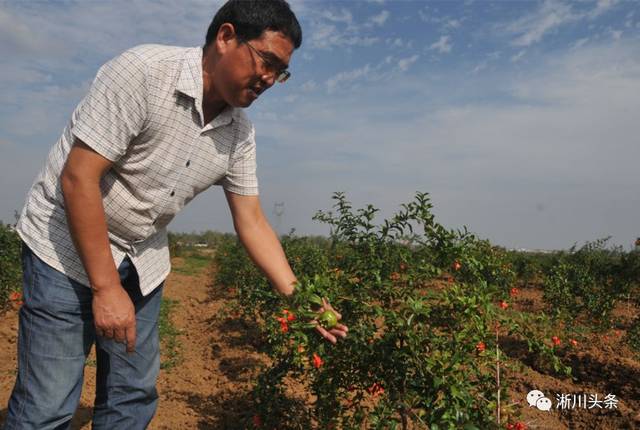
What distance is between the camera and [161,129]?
1705 millimetres

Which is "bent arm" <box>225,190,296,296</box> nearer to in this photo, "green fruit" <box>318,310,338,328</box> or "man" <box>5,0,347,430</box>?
"man" <box>5,0,347,430</box>

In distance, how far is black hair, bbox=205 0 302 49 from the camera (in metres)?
1.68

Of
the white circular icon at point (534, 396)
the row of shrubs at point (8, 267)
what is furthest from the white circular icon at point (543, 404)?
the row of shrubs at point (8, 267)

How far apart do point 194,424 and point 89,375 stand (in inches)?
52.3

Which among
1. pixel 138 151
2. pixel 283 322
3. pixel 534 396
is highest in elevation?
pixel 138 151

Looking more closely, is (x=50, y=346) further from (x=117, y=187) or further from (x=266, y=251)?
(x=266, y=251)

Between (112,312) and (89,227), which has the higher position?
(89,227)

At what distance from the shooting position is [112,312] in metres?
1.62

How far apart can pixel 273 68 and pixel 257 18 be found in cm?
16

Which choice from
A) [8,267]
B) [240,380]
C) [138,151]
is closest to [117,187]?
[138,151]

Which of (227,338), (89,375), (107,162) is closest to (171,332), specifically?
(227,338)

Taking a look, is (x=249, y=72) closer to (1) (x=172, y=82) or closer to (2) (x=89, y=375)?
(1) (x=172, y=82)

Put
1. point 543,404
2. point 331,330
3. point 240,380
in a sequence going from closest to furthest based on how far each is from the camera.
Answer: point 331,330 < point 543,404 < point 240,380

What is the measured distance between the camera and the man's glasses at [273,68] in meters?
1.69
